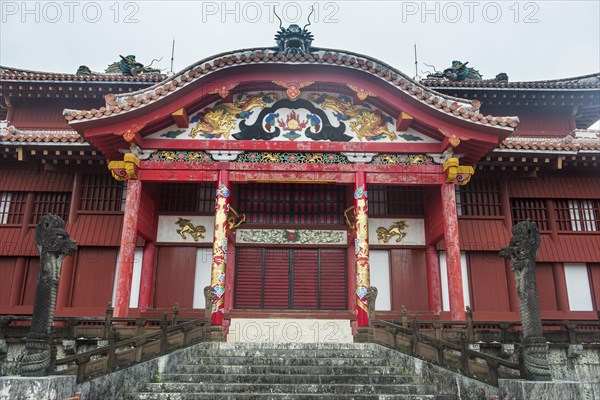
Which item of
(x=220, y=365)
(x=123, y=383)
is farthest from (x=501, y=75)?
(x=123, y=383)

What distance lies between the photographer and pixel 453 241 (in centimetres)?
1225

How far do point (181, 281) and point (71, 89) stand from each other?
718 cm

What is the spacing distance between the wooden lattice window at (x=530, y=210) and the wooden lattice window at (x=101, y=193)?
466 inches

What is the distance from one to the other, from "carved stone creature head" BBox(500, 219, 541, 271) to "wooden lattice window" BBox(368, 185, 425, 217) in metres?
6.68

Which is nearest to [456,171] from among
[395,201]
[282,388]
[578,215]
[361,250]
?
[395,201]

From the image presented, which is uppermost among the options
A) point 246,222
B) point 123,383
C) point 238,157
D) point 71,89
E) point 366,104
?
point 71,89

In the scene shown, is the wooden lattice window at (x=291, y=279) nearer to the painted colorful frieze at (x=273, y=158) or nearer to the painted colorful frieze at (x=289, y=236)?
the painted colorful frieze at (x=289, y=236)

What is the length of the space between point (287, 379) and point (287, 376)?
52 millimetres

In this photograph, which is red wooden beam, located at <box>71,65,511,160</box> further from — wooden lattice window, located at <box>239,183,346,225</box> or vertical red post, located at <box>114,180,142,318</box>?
wooden lattice window, located at <box>239,183,346,225</box>

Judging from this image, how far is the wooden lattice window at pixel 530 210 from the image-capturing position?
1479 cm

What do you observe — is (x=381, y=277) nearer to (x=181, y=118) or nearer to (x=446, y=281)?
(x=446, y=281)

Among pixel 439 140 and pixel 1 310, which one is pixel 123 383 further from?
pixel 439 140

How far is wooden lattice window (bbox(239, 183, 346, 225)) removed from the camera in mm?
14633

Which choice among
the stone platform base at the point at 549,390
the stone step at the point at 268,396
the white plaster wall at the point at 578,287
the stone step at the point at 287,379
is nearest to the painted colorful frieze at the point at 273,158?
the white plaster wall at the point at 578,287
